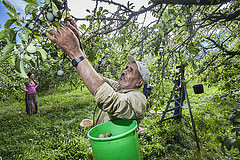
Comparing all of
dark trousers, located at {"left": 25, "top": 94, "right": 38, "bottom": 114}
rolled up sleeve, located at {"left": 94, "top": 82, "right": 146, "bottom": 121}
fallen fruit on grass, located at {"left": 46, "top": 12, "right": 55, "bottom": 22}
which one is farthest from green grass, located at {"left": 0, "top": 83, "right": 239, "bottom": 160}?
fallen fruit on grass, located at {"left": 46, "top": 12, "right": 55, "bottom": 22}

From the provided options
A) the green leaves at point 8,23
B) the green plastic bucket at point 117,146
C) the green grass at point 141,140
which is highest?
the green leaves at point 8,23

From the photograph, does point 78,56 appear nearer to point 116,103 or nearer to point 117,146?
point 116,103

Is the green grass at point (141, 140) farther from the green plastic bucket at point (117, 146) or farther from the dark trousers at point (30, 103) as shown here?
the green plastic bucket at point (117, 146)

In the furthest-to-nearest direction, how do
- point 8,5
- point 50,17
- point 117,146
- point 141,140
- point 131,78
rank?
point 141,140, point 131,78, point 117,146, point 50,17, point 8,5

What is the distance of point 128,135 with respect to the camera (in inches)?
37.4

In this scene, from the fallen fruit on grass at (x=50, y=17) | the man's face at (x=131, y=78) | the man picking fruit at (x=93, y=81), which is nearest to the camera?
the fallen fruit on grass at (x=50, y=17)

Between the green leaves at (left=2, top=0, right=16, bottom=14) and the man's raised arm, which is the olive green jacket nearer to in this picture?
the man's raised arm

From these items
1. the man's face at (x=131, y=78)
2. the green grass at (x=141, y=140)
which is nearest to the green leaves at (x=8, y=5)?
the man's face at (x=131, y=78)

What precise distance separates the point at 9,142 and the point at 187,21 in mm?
4785

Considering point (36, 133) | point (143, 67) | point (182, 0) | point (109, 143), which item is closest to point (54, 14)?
point (109, 143)

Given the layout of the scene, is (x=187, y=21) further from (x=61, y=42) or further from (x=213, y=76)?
(x=213, y=76)

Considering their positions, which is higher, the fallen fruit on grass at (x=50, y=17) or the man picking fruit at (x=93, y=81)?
the fallen fruit on grass at (x=50, y=17)

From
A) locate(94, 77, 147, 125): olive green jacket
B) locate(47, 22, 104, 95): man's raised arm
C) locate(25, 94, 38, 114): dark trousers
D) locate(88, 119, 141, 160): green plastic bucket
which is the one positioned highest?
locate(47, 22, 104, 95): man's raised arm

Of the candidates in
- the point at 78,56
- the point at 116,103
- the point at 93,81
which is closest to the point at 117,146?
the point at 116,103
